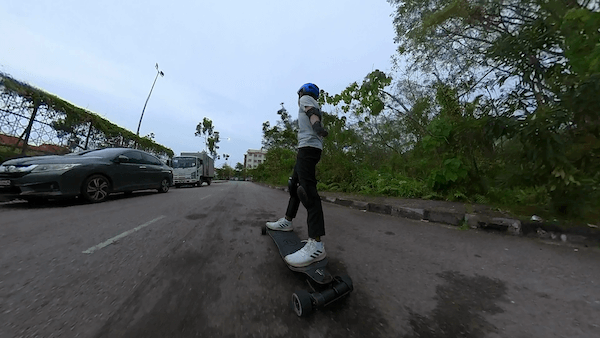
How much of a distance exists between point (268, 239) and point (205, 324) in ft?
5.28

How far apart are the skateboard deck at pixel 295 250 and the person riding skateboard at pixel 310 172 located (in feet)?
0.23

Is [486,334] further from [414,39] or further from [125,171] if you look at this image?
[414,39]

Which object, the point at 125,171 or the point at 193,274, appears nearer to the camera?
the point at 193,274

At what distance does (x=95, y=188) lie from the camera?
5.40 m

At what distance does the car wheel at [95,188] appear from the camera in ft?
17.0

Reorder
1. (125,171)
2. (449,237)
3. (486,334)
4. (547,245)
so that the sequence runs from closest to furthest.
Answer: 1. (486,334)
2. (547,245)
3. (449,237)
4. (125,171)

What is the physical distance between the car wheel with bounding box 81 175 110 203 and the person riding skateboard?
Answer: 562 centimetres

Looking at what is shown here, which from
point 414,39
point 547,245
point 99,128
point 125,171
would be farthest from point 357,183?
point 99,128

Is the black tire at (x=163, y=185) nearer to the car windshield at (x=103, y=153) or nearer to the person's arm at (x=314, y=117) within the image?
the car windshield at (x=103, y=153)

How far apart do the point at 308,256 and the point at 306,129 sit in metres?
1.27

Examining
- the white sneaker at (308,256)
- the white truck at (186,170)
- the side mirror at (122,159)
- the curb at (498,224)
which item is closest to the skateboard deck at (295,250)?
the white sneaker at (308,256)

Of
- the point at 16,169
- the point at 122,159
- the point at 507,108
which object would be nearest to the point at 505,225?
the point at 507,108

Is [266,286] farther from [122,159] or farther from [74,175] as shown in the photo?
[122,159]

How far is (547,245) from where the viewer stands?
8.86 ft
